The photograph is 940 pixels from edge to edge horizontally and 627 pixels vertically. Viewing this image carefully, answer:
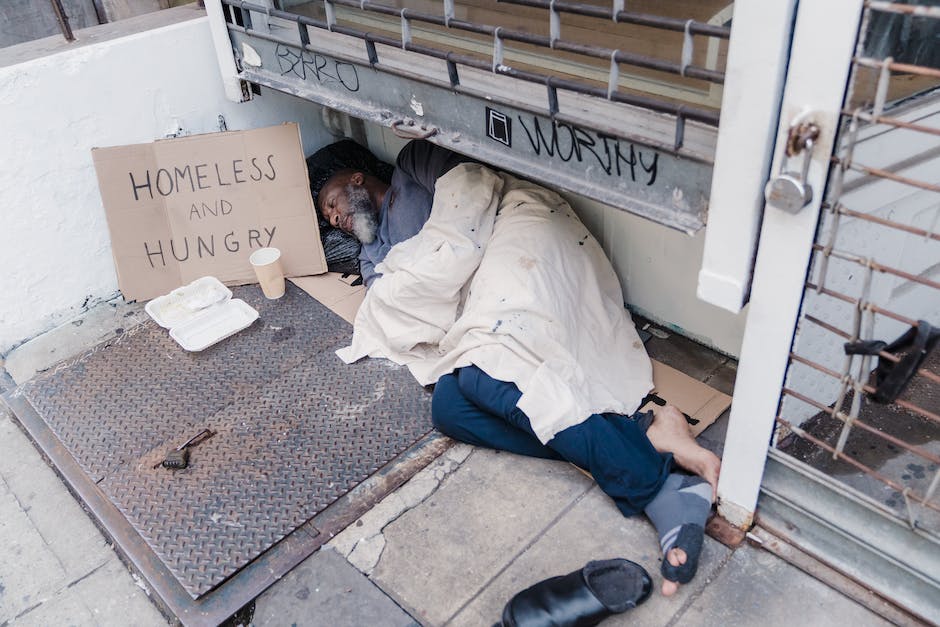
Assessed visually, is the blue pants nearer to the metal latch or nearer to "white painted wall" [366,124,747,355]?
"white painted wall" [366,124,747,355]

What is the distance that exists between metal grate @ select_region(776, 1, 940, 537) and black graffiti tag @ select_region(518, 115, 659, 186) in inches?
21.0

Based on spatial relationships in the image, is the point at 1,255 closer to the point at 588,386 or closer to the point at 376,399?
the point at 376,399

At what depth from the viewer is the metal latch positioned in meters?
1.63

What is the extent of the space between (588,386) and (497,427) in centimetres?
38

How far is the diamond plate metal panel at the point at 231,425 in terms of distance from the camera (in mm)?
2588

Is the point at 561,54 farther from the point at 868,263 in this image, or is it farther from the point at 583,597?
the point at 583,597

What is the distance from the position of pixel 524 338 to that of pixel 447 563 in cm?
85

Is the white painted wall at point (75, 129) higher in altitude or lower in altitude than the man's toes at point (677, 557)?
higher

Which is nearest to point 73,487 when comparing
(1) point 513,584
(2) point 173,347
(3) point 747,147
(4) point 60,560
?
(4) point 60,560

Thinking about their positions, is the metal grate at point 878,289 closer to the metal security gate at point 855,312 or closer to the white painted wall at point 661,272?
the metal security gate at point 855,312

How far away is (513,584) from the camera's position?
90.0 inches

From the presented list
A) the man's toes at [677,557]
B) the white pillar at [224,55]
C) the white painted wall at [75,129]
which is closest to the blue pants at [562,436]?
the man's toes at [677,557]

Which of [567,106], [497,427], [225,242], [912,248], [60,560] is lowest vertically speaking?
[60,560]

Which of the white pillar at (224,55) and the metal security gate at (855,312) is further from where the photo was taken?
the white pillar at (224,55)
